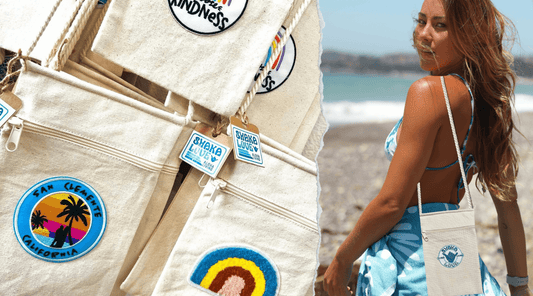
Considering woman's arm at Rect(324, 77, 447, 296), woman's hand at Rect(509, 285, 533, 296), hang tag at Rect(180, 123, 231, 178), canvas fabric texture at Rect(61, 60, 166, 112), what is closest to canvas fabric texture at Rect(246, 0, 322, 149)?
hang tag at Rect(180, 123, 231, 178)

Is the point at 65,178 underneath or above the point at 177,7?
underneath

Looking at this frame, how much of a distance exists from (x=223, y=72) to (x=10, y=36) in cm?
44

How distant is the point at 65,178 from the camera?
787 mm

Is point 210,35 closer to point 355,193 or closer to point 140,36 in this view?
point 140,36

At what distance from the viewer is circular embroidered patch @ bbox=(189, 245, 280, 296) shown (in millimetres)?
869

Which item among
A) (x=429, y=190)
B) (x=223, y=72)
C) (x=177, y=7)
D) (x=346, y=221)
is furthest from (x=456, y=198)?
(x=346, y=221)

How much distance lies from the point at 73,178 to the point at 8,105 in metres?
0.17

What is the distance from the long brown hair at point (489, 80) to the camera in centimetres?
61

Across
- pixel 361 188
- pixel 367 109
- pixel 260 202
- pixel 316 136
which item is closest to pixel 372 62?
pixel 367 109

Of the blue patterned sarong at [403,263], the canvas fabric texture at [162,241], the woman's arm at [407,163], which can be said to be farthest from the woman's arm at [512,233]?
the canvas fabric texture at [162,241]

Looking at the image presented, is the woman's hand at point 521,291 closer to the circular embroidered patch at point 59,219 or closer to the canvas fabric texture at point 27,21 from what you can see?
the circular embroidered patch at point 59,219

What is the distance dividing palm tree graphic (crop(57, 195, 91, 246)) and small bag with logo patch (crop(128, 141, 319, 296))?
0.51 ft

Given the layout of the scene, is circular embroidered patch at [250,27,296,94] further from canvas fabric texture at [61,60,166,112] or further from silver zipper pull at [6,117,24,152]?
silver zipper pull at [6,117,24,152]

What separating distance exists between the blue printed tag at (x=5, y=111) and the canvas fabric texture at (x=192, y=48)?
0.18 metres
